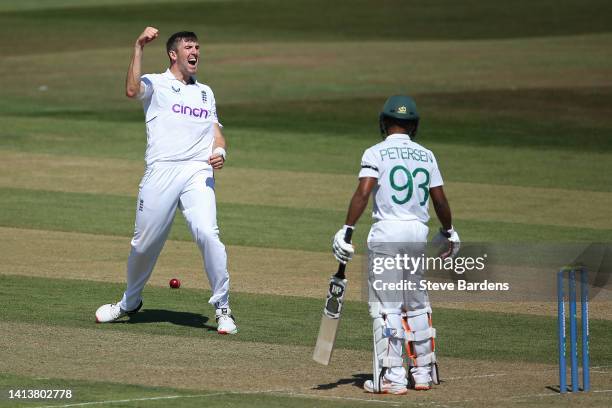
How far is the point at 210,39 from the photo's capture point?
44.6 meters

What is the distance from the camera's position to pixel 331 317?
9219 millimetres

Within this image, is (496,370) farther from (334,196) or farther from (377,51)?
(377,51)

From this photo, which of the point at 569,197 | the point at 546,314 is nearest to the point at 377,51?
the point at 569,197

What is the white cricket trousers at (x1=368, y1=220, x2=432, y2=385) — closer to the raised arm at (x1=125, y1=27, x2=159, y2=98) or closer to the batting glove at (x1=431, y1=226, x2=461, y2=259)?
the batting glove at (x1=431, y1=226, x2=461, y2=259)

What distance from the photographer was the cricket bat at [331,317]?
9156mm

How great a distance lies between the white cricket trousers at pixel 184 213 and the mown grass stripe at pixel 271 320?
1.82 ft

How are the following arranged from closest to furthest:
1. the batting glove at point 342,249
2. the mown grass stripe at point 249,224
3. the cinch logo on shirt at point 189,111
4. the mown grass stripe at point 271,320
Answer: the batting glove at point 342,249, the mown grass stripe at point 271,320, the cinch logo on shirt at point 189,111, the mown grass stripe at point 249,224

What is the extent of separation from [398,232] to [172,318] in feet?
11.3

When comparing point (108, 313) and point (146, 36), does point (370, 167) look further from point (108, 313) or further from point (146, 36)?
point (108, 313)

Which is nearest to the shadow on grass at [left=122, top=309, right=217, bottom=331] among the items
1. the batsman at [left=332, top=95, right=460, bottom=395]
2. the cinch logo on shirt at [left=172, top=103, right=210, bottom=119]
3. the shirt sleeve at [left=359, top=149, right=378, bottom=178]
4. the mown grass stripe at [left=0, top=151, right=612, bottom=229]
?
the cinch logo on shirt at [left=172, top=103, right=210, bottom=119]

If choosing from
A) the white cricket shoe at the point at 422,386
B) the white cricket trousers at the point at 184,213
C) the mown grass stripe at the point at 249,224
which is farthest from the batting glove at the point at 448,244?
the mown grass stripe at the point at 249,224

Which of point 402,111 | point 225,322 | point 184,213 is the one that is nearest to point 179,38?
point 184,213

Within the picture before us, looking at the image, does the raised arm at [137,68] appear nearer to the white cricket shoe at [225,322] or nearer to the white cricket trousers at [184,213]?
the white cricket trousers at [184,213]

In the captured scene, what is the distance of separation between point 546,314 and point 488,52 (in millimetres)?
27659
